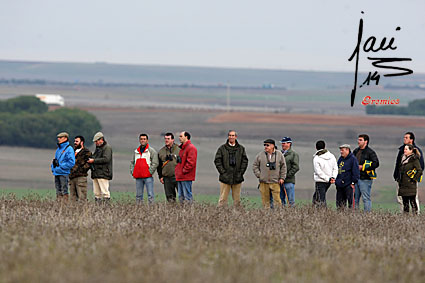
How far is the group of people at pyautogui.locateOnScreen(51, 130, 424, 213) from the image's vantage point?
16562 millimetres

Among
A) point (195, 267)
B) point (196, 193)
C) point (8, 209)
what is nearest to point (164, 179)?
point (8, 209)

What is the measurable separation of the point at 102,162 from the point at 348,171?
4.91 meters

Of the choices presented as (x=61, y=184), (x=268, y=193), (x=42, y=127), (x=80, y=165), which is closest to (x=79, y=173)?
(x=80, y=165)

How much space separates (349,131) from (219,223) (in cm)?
6661

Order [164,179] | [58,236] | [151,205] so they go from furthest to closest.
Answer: [164,179], [151,205], [58,236]

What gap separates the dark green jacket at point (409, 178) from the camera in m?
16.0

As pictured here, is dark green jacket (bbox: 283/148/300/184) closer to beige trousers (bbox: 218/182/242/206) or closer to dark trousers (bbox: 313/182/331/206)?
dark trousers (bbox: 313/182/331/206)

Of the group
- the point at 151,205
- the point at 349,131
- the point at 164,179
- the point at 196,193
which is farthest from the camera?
the point at 349,131

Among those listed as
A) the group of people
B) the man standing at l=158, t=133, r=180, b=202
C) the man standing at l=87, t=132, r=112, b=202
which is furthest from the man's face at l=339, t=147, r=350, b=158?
the man standing at l=87, t=132, r=112, b=202

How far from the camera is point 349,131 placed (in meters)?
78.8

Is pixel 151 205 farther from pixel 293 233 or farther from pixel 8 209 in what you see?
pixel 293 233

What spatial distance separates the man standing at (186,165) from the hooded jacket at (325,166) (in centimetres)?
245

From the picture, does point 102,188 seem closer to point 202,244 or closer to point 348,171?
point 348,171

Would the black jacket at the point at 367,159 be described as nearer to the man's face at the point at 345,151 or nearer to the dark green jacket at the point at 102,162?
the man's face at the point at 345,151
